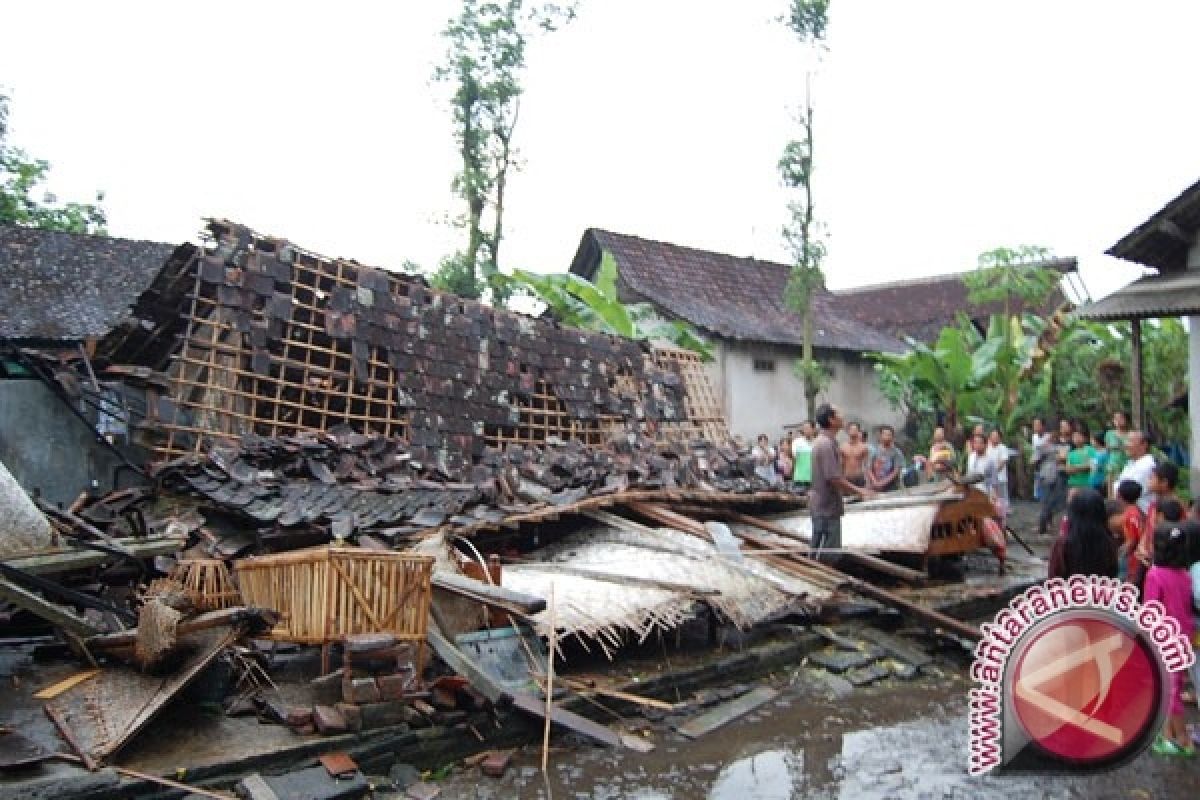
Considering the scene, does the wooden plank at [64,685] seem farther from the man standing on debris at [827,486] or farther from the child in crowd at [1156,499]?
the child in crowd at [1156,499]

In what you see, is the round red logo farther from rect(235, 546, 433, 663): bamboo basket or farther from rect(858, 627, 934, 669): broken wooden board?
rect(858, 627, 934, 669): broken wooden board

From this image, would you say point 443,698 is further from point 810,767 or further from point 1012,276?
point 1012,276

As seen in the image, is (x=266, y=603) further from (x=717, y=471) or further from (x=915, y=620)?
(x=717, y=471)

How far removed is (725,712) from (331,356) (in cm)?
537

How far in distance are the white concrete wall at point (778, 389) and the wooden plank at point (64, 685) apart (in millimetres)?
15676

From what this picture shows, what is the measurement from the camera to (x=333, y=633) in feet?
17.7

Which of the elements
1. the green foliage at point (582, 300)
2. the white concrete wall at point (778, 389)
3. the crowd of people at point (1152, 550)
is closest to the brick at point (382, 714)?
the crowd of people at point (1152, 550)

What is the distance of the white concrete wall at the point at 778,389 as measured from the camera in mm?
20578

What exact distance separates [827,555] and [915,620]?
0.91 m

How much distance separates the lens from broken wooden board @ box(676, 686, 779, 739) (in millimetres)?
6180

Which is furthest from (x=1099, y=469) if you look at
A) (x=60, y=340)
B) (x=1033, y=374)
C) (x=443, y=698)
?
(x=60, y=340)

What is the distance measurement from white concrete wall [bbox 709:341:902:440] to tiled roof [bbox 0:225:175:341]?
11.4 m

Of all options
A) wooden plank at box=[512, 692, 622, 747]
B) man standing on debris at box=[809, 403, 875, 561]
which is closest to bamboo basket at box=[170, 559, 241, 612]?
wooden plank at box=[512, 692, 622, 747]

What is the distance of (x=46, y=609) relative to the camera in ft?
17.3
